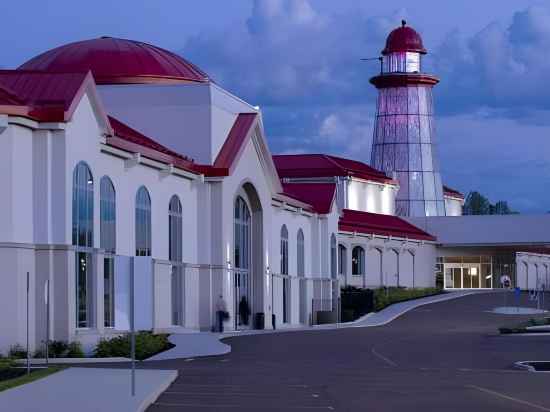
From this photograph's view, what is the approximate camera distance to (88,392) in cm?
A: 2066

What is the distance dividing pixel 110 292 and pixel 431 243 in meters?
56.3

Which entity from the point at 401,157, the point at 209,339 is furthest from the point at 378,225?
the point at 209,339

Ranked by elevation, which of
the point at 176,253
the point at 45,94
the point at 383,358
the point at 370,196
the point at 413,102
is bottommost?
the point at 383,358

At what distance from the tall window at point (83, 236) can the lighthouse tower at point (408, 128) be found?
65.8 meters

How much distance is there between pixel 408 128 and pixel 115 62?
52840 mm

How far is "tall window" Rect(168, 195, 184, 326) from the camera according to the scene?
45.5m

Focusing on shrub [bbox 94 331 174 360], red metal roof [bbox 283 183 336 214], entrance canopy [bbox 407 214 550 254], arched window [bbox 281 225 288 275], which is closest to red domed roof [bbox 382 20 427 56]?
entrance canopy [bbox 407 214 550 254]

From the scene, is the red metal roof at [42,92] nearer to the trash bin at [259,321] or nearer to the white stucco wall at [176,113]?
the white stucco wall at [176,113]

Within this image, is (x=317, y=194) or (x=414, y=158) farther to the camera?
(x=414, y=158)

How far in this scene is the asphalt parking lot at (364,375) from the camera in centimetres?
2052

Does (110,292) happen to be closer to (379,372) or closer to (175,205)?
(175,205)

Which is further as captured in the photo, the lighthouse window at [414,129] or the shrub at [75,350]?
the lighthouse window at [414,129]

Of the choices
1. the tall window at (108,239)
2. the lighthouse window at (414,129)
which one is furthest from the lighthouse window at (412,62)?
the tall window at (108,239)

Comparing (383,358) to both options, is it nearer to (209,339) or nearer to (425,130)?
(209,339)
